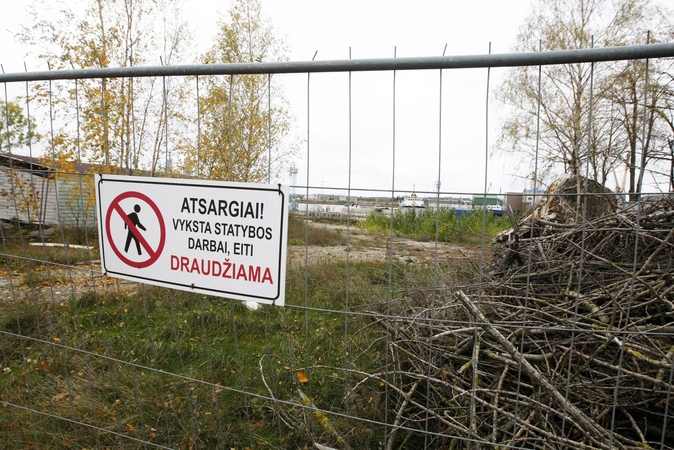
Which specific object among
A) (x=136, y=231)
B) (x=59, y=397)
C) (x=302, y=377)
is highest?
(x=136, y=231)

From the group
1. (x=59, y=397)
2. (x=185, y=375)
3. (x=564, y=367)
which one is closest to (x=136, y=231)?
(x=185, y=375)

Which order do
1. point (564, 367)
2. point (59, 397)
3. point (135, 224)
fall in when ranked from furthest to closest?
point (59, 397)
point (564, 367)
point (135, 224)

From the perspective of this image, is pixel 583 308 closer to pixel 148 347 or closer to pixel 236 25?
pixel 148 347

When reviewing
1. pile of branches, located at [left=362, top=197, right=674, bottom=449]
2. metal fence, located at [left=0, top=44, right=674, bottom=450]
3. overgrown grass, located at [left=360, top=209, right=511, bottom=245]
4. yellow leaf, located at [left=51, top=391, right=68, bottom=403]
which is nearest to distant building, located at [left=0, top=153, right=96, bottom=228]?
metal fence, located at [left=0, top=44, right=674, bottom=450]

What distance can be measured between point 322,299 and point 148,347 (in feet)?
7.04

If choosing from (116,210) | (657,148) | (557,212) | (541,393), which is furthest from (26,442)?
(557,212)

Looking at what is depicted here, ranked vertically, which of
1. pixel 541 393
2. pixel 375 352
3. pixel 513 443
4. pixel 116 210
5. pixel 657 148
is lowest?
pixel 375 352

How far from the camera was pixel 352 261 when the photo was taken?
529 centimetres

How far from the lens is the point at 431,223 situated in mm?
2043

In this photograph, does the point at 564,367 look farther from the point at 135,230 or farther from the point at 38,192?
the point at 38,192

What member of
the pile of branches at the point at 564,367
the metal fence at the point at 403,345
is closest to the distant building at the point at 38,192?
the metal fence at the point at 403,345

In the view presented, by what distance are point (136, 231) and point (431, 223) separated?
152 centimetres

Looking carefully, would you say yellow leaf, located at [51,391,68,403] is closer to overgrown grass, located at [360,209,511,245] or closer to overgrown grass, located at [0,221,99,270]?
overgrown grass, located at [0,221,99,270]

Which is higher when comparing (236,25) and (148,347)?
(236,25)
